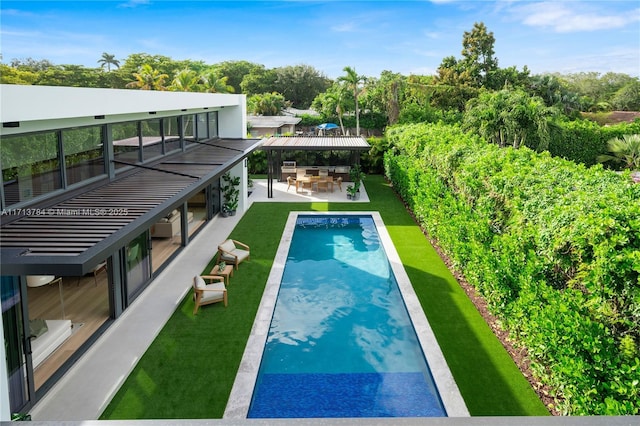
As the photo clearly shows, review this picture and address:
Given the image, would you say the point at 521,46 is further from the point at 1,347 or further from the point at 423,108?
the point at 1,347

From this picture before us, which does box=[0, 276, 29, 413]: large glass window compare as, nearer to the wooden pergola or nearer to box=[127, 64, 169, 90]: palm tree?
the wooden pergola

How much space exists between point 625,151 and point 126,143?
110 ft

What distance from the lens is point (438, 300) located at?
12.2 metres

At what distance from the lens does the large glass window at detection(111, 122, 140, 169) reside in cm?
1266

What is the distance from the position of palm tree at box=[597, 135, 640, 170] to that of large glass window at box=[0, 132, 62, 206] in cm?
3483

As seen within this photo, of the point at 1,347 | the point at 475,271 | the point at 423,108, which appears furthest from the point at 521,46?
the point at 1,347

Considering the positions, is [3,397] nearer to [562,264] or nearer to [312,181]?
[562,264]

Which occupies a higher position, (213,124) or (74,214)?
(213,124)

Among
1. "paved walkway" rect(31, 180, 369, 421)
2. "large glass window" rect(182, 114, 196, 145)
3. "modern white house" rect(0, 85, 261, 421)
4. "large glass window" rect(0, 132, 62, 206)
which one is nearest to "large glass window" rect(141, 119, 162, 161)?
"modern white house" rect(0, 85, 261, 421)

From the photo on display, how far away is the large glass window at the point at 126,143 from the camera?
41.5 ft

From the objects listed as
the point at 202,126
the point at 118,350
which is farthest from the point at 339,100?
the point at 118,350

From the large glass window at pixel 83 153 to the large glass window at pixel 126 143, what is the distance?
0.72m

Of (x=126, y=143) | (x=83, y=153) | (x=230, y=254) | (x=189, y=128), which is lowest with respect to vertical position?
(x=230, y=254)

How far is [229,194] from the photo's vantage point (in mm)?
20891
